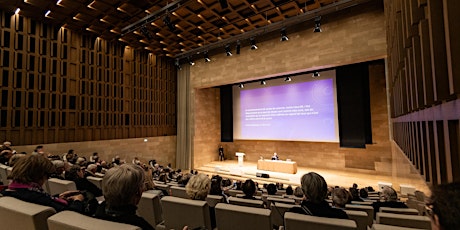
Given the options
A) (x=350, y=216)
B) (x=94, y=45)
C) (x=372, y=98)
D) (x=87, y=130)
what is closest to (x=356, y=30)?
(x=372, y=98)

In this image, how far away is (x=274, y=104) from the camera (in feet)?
36.7

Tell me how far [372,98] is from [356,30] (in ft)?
11.9

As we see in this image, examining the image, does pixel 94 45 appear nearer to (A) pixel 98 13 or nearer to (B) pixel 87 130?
(A) pixel 98 13

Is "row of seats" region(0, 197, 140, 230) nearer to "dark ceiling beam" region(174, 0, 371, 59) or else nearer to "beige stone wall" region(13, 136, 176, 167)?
"beige stone wall" region(13, 136, 176, 167)

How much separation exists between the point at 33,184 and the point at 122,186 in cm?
103

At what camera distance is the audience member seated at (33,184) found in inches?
63.5

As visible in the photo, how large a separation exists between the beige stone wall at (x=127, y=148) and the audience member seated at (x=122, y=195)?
28.0 ft

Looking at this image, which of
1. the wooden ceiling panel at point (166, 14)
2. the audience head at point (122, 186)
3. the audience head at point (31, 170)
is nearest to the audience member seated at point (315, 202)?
the audience head at point (122, 186)

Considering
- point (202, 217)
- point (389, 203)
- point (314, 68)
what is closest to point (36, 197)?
point (202, 217)

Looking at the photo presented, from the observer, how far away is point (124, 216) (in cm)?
123

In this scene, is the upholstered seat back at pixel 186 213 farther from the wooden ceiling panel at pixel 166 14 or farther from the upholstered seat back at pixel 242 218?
the wooden ceiling panel at pixel 166 14

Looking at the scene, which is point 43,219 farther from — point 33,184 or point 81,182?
point 81,182

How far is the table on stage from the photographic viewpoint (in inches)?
394

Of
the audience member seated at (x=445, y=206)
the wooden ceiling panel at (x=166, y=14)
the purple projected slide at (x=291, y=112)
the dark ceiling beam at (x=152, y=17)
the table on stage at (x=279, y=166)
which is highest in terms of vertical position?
the wooden ceiling panel at (x=166, y=14)
